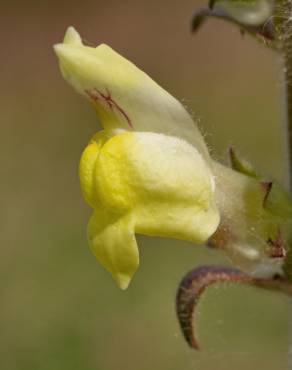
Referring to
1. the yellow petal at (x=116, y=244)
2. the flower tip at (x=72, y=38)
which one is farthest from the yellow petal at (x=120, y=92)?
the yellow petal at (x=116, y=244)

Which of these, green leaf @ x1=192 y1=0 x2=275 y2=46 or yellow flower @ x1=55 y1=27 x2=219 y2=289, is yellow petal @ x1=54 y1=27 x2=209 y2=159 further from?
green leaf @ x1=192 y1=0 x2=275 y2=46

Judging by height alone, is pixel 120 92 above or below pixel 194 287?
above

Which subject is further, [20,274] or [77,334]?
[20,274]

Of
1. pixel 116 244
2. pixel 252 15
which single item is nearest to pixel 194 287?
pixel 116 244

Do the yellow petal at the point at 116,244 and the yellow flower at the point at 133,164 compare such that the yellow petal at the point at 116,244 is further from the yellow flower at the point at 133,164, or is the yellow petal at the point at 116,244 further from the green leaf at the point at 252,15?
the green leaf at the point at 252,15

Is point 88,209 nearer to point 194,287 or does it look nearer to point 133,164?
point 194,287

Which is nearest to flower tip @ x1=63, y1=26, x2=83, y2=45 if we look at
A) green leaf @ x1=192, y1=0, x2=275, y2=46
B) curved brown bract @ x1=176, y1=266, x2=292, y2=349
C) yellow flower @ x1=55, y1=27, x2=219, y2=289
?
yellow flower @ x1=55, y1=27, x2=219, y2=289

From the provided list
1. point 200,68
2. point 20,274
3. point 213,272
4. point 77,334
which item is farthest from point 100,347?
point 200,68

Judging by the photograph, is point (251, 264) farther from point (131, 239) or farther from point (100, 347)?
point (100, 347)
